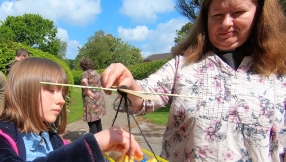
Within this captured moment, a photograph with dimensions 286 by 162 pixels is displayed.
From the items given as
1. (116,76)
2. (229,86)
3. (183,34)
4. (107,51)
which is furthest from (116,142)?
(107,51)

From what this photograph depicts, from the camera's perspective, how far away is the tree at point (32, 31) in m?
51.1

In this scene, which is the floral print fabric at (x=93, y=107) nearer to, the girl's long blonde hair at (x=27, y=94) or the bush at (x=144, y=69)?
the girl's long blonde hair at (x=27, y=94)

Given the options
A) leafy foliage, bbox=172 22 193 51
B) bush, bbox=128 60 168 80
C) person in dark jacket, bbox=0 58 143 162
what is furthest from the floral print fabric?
bush, bbox=128 60 168 80

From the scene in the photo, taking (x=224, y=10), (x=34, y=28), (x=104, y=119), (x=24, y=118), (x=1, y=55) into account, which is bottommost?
(x=104, y=119)

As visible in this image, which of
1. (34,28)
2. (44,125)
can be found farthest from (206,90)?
(34,28)

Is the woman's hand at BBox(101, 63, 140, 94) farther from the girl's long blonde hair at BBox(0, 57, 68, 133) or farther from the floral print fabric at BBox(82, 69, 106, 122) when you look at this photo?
the floral print fabric at BBox(82, 69, 106, 122)

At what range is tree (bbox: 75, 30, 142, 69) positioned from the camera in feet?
175

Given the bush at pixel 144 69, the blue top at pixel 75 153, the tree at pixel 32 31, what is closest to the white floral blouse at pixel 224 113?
the blue top at pixel 75 153

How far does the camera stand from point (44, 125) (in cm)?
176

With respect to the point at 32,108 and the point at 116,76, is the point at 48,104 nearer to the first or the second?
the point at 32,108

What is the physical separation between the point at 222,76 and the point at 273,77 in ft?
0.96

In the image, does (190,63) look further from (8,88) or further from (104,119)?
(104,119)

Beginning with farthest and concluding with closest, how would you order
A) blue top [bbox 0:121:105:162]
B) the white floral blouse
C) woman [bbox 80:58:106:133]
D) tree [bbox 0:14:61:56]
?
tree [bbox 0:14:61:56] → woman [bbox 80:58:106:133] → the white floral blouse → blue top [bbox 0:121:105:162]

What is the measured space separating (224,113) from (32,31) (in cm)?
5582
